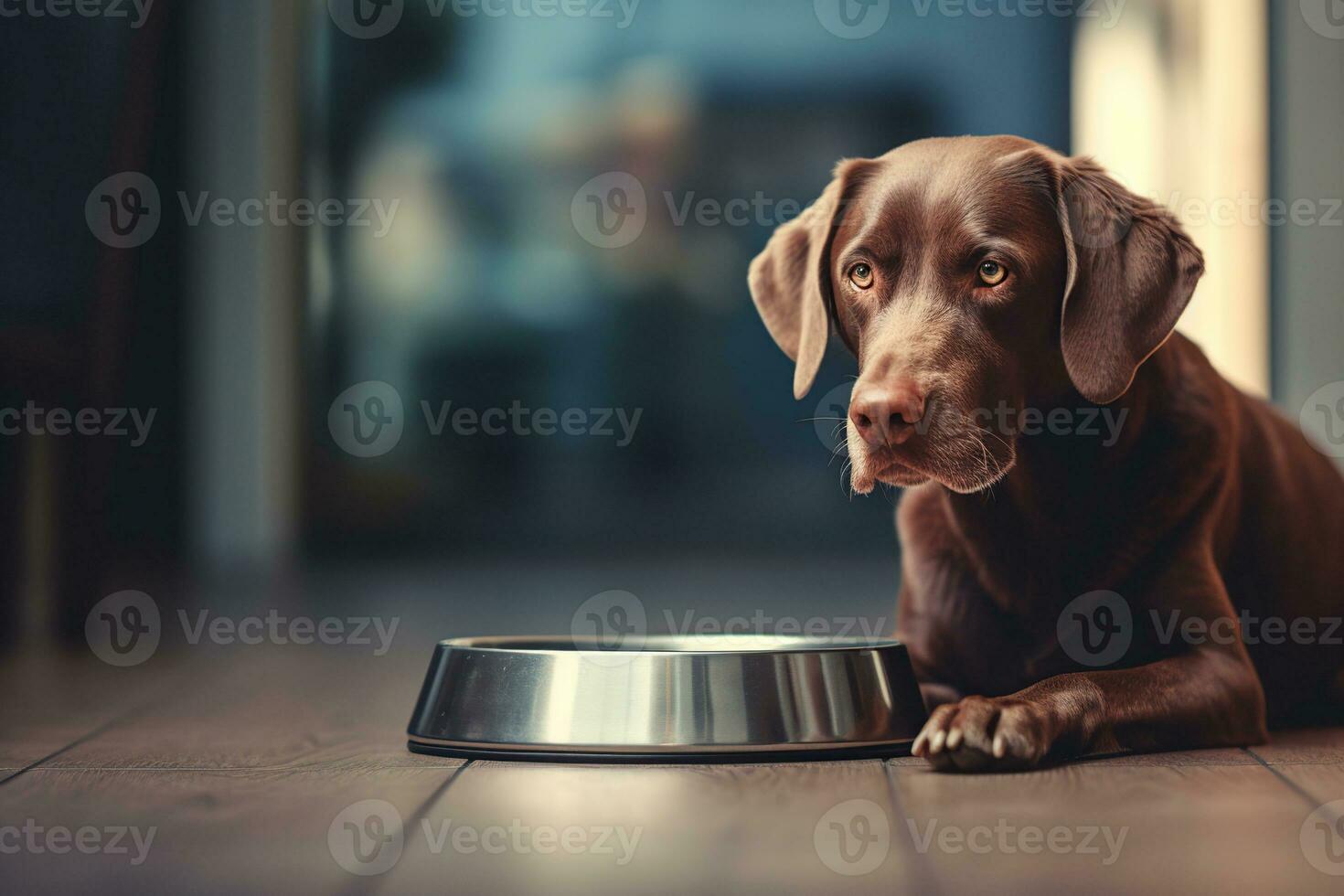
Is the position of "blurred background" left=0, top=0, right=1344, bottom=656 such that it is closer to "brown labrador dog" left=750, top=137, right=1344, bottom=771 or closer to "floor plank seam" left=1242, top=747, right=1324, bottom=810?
"brown labrador dog" left=750, top=137, right=1344, bottom=771

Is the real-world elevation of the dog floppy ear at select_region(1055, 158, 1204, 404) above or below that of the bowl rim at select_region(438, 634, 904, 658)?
above

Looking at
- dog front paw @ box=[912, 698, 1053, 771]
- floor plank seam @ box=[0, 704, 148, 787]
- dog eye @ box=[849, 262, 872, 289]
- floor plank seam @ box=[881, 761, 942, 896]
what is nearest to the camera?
floor plank seam @ box=[881, 761, 942, 896]

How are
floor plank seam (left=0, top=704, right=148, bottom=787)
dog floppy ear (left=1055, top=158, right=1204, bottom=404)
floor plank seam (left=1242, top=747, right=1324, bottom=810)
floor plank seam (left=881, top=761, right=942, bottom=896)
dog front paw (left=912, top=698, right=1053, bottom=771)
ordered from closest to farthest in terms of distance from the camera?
floor plank seam (left=881, top=761, right=942, bottom=896), floor plank seam (left=1242, top=747, right=1324, bottom=810), dog front paw (left=912, top=698, right=1053, bottom=771), floor plank seam (left=0, top=704, right=148, bottom=787), dog floppy ear (left=1055, top=158, right=1204, bottom=404)

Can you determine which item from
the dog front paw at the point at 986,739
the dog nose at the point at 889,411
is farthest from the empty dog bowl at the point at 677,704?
the dog nose at the point at 889,411

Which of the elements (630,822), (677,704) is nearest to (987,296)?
(677,704)

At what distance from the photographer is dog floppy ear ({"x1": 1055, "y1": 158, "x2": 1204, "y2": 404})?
204 cm

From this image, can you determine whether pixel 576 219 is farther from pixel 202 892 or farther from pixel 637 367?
pixel 202 892

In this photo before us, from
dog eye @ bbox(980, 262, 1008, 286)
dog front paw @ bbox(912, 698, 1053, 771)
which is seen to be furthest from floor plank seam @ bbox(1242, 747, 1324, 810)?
dog eye @ bbox(980, 262, 1008, 286)

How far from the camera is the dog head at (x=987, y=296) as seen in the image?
1.98 metres

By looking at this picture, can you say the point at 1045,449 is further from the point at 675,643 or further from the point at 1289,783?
the point at 675,643

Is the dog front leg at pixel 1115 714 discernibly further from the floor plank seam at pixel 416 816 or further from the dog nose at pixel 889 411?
the floor plank seam at pixel 416 816

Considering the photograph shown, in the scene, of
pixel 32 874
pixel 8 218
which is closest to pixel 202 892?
pixel 32 874

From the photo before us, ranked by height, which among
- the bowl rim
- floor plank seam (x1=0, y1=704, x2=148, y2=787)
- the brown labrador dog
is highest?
the brown labrador dog

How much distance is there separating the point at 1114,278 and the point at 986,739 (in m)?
0.71
